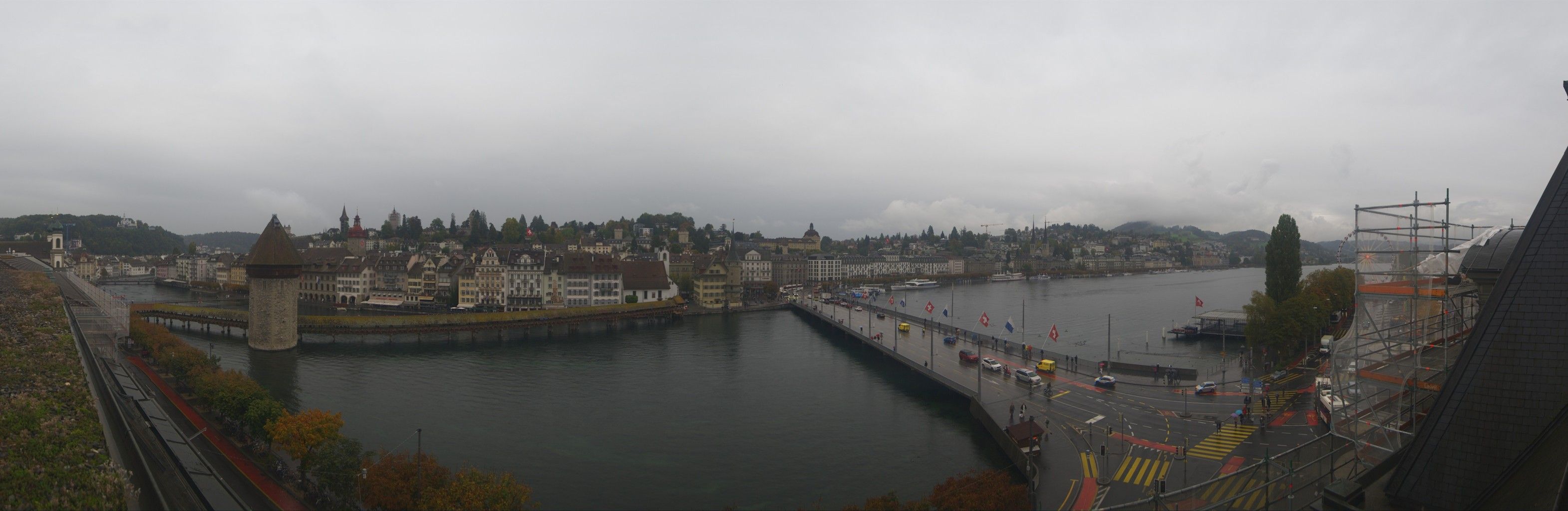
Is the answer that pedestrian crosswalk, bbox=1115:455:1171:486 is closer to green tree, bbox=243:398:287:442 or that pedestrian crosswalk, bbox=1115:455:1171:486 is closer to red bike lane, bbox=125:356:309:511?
red bike lane, bbox=125:356:309:511

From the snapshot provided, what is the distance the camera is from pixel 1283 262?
119 ft

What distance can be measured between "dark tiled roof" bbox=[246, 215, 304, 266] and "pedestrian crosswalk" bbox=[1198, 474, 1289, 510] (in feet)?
132

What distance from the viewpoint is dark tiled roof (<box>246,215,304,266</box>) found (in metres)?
34.0

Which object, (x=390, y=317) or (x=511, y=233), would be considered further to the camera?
(x=511, y=233)

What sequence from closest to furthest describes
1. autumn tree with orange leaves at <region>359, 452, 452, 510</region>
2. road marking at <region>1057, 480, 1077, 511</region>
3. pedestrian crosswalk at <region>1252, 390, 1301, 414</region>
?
autumn tree with orange leaves at <region>359, 452, 452, 510</region>, road marking at <region>1057, 480, 1077, 511</region>, pedestrian crosswalk at <region>1252, 390, 1301, 414</region>

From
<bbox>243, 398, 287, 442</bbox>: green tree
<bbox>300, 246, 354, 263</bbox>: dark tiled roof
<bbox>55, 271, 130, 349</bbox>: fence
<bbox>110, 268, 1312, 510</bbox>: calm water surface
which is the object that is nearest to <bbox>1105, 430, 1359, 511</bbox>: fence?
<bbox>110, 268, 1312, 510</bbox>: calm water surface

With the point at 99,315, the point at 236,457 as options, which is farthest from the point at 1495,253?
the point at 99,315

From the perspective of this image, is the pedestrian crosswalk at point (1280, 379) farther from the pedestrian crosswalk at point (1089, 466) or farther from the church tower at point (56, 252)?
the church tower at point (56, 252)

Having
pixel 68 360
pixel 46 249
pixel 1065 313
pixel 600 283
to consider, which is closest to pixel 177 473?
pixel 68 360

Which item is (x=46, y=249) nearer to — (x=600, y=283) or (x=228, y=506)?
(x=600, y=283)

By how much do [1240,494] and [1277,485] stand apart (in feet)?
4.57

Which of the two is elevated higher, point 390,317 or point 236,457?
point 390,317

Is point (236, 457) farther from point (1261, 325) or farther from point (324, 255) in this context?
point (324, 255)

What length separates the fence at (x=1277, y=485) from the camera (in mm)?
9742
